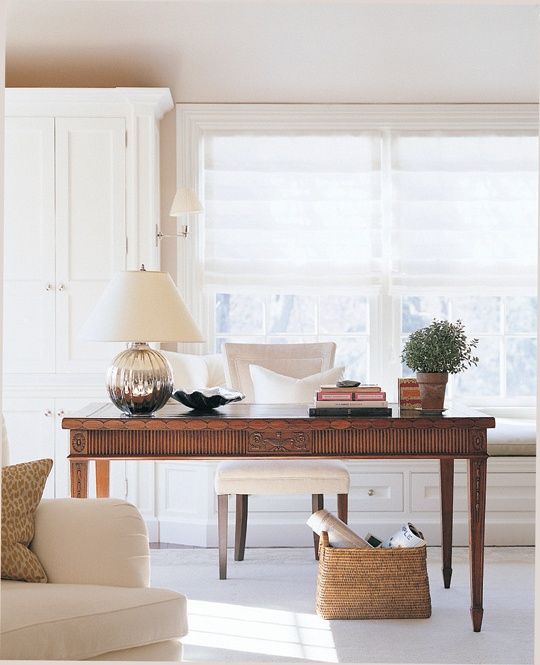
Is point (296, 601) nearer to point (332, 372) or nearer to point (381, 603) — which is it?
point (381, 603)

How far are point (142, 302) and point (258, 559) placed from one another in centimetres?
175

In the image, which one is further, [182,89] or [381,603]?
[182,89]

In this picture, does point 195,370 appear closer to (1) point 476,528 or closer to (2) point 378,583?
(2) point 378,583

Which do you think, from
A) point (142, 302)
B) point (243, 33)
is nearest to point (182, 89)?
point (243, 33)

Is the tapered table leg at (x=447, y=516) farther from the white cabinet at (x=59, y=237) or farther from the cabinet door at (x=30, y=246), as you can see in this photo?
the cabinet door at (x=30, y=246)

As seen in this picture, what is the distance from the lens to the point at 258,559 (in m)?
4.45

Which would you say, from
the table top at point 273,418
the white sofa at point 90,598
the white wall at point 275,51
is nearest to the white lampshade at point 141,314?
the table top at point 273,418

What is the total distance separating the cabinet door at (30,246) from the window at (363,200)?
835 mm

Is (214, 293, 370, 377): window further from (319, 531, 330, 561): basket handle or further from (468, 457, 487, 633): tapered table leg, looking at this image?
(468, 457, 487, 633): tapered table leg

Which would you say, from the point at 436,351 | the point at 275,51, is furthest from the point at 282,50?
the point at 436,351

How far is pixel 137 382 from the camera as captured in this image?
3.31m

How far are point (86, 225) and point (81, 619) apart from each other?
9.89ft

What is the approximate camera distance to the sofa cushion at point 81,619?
2092 mm

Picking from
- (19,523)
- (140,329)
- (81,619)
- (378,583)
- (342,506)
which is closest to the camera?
(81,619)
